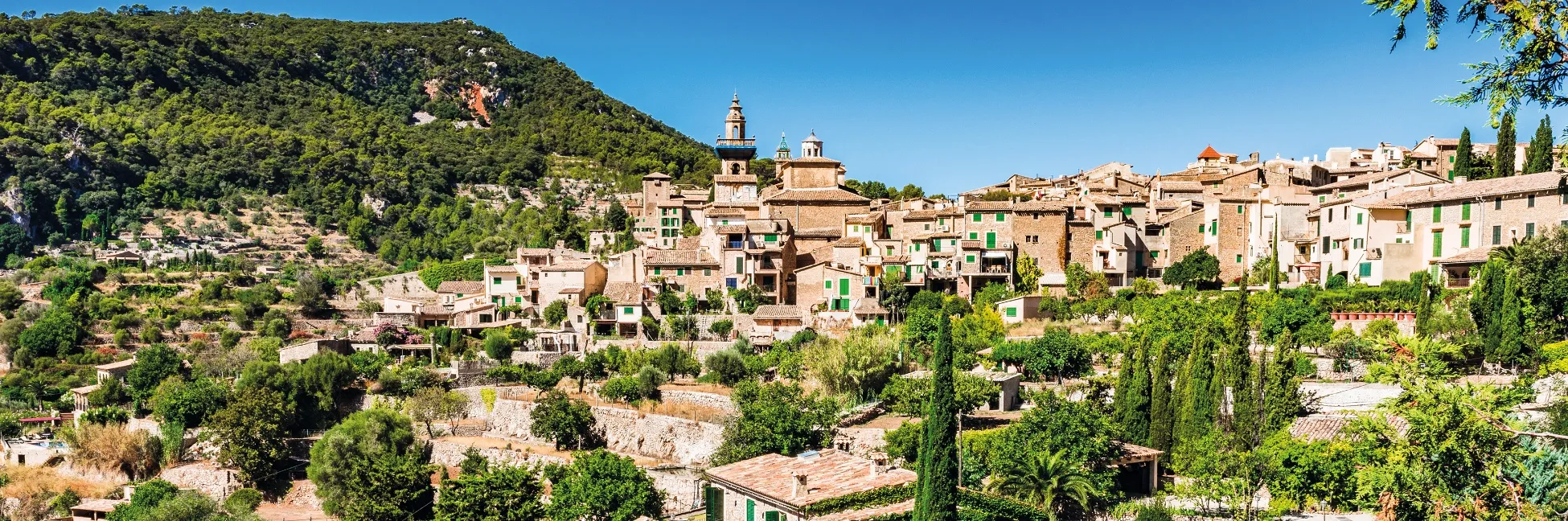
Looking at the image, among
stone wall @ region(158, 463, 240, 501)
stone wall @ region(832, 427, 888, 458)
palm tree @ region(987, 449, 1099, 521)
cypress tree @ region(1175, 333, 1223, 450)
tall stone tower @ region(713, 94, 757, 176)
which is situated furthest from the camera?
tall stone tower @ region(713, 94, 757, 176)

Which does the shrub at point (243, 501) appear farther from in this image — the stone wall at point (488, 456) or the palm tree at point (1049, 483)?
the palm tree at point (1049, 483)

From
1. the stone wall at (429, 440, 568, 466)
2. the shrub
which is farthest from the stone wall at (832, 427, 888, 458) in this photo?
the shrub

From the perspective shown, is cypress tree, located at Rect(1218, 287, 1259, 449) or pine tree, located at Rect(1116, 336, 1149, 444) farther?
pine tree, located at Rect(1116, 336, 1149, 444)

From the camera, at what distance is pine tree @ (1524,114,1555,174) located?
38156 millimetres

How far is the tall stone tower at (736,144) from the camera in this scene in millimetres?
71375

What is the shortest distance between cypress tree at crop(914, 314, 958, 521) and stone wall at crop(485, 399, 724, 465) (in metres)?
12.1

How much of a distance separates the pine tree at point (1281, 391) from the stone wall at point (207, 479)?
29.5 meters

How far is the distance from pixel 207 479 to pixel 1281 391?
31344 mm

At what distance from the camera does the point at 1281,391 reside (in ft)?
82.7

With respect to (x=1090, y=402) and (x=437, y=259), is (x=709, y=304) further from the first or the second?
(x=437, y=259)

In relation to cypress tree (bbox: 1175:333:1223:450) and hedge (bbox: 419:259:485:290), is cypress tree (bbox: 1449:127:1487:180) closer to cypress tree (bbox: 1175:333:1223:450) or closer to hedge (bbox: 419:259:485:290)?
cypress tree (bbox: 1175:333:1223:450)

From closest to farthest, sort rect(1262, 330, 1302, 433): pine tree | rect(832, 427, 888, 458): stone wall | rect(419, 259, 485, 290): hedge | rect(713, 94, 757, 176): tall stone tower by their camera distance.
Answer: rect(1262, 330, 1302, 433): pine tree
rect(832, 427, 888, 458): stone wall
rect(419, 259, 485, 290): hedge
rect(713, 94, 757, 176): tall stone tower

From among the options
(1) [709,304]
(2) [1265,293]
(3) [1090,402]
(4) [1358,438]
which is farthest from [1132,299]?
(4) [1358,438]

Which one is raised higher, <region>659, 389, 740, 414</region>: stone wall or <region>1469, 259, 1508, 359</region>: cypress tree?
<region>1469, 259, 1508, 359</region>: cypress tree
